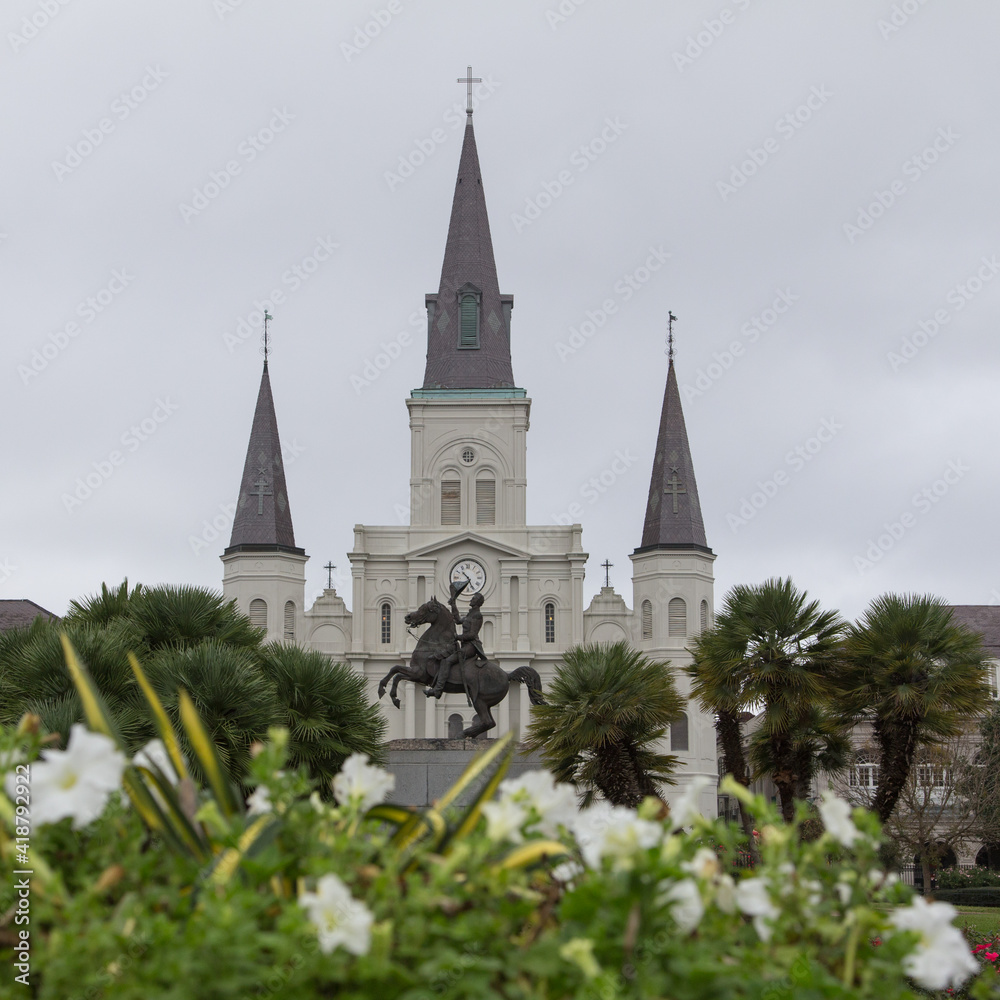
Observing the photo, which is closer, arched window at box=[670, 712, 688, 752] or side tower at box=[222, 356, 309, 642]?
arched window at box=[670, 712, 688, 752]

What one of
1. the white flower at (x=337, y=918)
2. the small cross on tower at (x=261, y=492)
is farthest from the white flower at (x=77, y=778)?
the small cross on tower at (x=261, y=492)

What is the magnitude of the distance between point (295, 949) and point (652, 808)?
1093 mm

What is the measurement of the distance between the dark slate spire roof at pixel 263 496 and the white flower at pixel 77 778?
7536 cm

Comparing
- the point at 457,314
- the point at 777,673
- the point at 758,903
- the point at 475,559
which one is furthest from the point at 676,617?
the point at 758,903

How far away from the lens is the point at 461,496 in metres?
79.3

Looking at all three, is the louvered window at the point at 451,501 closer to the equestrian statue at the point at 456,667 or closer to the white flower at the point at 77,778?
the equestrian statue at the point at 456,667

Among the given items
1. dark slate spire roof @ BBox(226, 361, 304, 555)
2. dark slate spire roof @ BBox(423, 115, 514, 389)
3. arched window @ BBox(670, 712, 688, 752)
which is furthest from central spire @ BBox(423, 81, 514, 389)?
arched window @ BBox(670, 712, 688, 752)

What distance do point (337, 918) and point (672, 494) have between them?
253 feet

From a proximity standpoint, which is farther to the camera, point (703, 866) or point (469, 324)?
point (469, 324)

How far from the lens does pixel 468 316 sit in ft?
272

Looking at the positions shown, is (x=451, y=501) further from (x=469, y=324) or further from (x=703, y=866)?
(x=703, y=866)

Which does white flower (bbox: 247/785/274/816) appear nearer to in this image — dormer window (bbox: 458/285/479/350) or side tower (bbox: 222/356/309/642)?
side tower (bbox: 222/356/309/642)

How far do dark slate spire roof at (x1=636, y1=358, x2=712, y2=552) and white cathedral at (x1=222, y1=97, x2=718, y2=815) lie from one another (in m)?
0.09

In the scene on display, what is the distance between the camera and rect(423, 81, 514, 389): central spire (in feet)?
270
